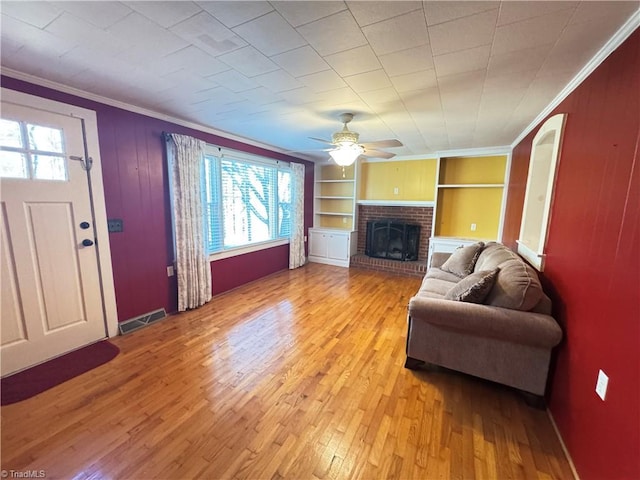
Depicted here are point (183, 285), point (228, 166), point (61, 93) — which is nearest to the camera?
point (61, 93)

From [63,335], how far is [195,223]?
1.59 metres

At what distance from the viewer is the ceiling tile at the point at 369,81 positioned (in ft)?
6.17

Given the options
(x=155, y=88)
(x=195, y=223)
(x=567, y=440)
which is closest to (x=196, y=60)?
(x=155, y=88)

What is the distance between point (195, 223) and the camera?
3297 millimetres

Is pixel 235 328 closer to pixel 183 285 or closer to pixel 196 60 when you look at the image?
pixel 183 285

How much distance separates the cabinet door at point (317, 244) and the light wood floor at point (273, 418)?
317cm

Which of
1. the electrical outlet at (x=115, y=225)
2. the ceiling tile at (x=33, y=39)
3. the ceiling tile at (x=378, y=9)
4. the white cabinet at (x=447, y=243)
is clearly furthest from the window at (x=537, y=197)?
the electrical outlet at (x=115, y=225)

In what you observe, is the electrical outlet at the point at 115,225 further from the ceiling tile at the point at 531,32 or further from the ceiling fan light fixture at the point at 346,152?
the ceiling tile at the point at 531,32

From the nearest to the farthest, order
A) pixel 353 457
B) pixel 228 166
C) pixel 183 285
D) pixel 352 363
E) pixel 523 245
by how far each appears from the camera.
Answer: pixel 353 457 < pixel 352 363 < pixel 523 245 < pixel 183 285 < pixel 228 166

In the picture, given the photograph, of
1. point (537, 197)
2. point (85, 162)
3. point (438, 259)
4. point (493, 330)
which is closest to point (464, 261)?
point (438, 259)

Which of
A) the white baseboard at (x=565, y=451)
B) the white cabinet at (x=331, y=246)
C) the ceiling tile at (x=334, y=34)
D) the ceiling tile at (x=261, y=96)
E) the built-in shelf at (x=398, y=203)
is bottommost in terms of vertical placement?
the white baseboard at (x=565, y=451)

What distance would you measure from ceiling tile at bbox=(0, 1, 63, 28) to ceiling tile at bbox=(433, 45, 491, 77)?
2.06 metres

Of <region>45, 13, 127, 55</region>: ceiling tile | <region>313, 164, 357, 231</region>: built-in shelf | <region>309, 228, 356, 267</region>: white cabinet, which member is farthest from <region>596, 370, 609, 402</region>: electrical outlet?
<region>313, 164, 357, 231</region>: built-in shelf

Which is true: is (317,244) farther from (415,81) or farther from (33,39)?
(33,39)
